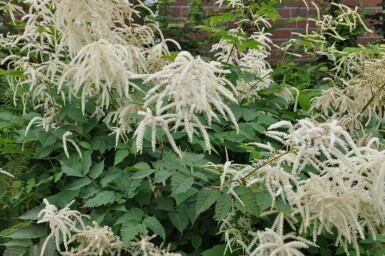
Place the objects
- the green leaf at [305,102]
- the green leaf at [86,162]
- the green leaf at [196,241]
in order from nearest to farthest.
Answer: the green leaf at [196,241]
the green leaf at [86,162]
the green leaf at [305,102]

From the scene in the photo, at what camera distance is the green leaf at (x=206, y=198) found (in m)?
2.14

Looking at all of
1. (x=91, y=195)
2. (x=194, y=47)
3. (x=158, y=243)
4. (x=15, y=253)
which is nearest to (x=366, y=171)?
(x=158, y=243)

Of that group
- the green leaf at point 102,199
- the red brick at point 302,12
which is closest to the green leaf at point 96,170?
the green leaf at point 102,199

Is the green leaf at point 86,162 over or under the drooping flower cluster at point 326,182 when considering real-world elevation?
under

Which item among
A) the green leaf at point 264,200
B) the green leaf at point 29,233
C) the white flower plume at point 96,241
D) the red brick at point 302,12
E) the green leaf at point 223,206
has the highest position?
the green leaf at point 264,200

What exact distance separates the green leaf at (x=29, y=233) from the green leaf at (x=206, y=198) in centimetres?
76

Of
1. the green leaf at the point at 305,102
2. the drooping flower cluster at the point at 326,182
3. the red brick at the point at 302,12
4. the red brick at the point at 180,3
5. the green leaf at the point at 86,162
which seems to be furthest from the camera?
the red brick at the point at 302,12

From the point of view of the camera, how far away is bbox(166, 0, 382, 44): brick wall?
6.65 metres

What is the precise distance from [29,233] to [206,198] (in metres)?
0.83

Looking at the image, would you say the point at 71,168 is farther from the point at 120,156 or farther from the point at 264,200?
the point at 264,200

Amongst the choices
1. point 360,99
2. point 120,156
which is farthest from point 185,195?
point 360,99

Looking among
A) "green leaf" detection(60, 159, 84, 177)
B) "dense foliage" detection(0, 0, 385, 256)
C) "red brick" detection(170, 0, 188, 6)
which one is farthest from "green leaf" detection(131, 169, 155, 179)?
"red brick" detection(170, 0, 188, 6)

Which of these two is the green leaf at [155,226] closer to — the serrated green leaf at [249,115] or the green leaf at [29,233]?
the green leaf at [29,233]

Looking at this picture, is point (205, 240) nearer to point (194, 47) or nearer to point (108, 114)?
point (108, 114)
